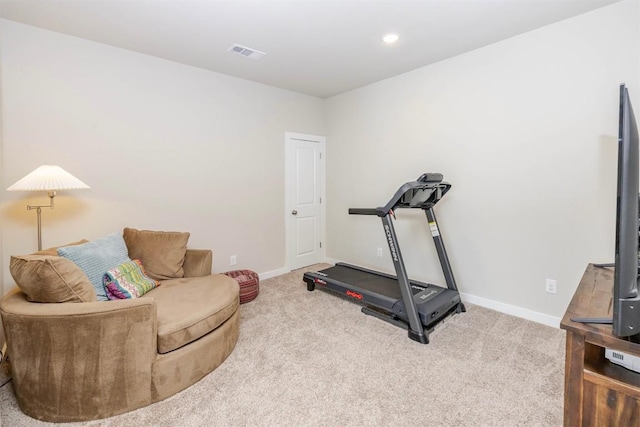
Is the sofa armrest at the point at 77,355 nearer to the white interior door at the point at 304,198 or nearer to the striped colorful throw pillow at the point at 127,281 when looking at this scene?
the striped colorful throw pillow at the point at 127,281

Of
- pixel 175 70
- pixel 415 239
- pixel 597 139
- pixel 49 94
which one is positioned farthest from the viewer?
pixel 415 239

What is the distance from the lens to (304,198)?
455 cm

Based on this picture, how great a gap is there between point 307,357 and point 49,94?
305 cm

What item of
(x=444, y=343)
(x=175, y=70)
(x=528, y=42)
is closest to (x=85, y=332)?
(x=444, y=343)

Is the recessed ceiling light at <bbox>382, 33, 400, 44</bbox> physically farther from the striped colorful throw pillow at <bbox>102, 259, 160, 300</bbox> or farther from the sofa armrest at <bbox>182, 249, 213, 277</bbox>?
the striped colorful throw pillow at <bbox>102, 259, 160, 300</bbox>

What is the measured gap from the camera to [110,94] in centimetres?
284

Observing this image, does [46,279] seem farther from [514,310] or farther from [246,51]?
[514,310]

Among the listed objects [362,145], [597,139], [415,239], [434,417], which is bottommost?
[434,417]

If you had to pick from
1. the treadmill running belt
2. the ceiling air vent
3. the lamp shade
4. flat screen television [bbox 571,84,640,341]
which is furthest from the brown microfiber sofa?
the ceiling air vent

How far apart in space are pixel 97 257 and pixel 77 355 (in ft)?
2.70

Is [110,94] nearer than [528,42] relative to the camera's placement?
No

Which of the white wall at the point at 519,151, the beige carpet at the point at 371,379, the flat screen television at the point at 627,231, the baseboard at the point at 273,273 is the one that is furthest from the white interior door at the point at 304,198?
the flat screen television at the point at 627,231

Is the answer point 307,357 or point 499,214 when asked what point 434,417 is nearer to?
point 307,357

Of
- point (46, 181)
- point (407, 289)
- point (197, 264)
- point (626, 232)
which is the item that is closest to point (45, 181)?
point (46, 181)
